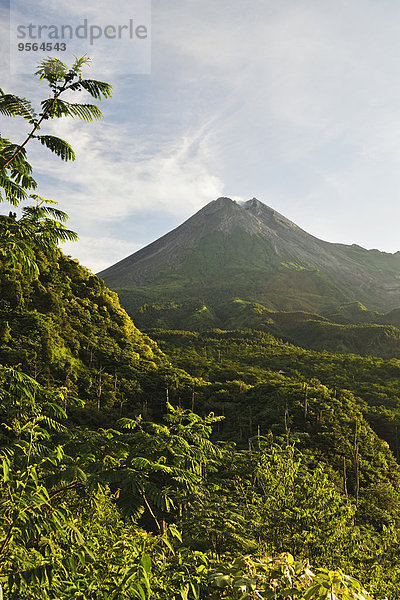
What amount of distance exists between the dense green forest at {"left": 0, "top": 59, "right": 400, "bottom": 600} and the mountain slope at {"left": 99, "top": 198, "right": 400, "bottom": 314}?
200 feet

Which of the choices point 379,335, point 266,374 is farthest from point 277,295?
point 266,374

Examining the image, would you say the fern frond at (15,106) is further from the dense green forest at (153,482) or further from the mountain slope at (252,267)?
the mountain slope at (252,267)

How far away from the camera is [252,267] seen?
4437 inches

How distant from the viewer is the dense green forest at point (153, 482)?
6.61 feet

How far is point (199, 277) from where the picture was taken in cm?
10775

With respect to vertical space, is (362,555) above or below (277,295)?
below

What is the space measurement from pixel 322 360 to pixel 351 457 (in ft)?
76.2

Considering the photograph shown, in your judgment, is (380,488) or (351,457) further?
(351,457)

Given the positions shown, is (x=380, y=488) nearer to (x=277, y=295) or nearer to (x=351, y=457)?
(x=351, y=457)

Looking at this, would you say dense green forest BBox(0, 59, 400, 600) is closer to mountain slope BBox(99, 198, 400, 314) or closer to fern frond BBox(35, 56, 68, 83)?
fern frond BBox(35, 56, 68, 83)

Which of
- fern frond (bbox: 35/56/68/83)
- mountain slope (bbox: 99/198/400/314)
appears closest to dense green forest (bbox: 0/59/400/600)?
fern frond (bbox: 35/56/68/83)

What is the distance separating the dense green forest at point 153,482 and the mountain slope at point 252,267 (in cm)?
6082

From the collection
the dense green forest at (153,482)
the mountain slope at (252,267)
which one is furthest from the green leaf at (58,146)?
the mountain slope at (252,267)

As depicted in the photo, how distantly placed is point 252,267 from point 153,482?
366 ft
